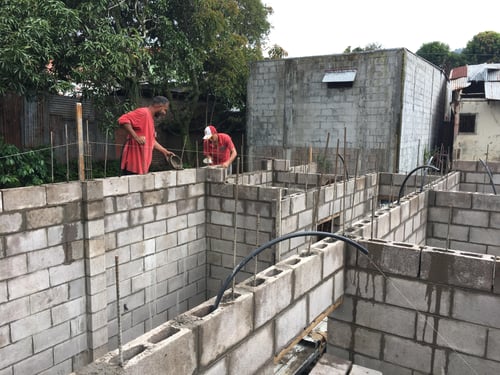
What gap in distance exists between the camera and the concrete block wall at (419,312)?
147 inches

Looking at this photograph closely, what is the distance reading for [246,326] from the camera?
2994mm

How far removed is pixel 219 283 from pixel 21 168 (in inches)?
200

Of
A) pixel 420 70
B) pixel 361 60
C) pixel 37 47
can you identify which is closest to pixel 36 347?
pixel 37 47

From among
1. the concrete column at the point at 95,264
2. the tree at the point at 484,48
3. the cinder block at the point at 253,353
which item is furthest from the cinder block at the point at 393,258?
the tree at the point at 484,48

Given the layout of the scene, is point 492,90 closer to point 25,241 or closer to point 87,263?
point 87,263

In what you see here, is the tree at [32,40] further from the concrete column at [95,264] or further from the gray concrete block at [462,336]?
the gray concrete block at [462,336]

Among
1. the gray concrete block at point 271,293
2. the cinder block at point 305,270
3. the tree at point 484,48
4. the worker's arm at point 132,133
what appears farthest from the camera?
the tree at point 484,48

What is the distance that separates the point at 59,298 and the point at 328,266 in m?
3.01

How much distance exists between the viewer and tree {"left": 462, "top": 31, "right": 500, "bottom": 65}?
103 ft

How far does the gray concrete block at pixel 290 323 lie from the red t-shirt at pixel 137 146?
149 inches

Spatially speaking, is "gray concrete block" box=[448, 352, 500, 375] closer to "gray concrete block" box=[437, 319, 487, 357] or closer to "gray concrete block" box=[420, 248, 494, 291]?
"gray concrete block" box=[437, 319, 487, 357]

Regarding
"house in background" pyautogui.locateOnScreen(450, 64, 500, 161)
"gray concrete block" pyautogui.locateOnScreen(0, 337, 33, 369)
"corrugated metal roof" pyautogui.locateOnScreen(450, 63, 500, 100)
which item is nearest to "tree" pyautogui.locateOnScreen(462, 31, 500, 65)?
"corrugated metal roof" pyautogui.locateOnScreen(450, 63, 500, 100)

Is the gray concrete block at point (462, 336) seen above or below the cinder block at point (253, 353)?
below

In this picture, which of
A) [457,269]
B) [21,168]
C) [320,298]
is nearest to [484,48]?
[21,168]
